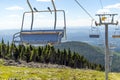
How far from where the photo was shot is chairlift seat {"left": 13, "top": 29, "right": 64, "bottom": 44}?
2147 centimetres

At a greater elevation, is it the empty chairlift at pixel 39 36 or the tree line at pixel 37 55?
the empty chairlift at pixel 39 36

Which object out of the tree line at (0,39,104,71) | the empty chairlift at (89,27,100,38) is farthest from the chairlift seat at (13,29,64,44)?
the tree line at (0,39,104,71)

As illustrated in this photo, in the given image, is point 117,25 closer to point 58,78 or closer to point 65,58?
point 58,78

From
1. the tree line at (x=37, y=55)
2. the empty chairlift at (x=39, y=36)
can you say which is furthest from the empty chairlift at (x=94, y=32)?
the tree line at (x=37, y=55)

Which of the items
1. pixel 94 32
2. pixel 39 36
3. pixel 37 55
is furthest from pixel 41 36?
pixel 37 55

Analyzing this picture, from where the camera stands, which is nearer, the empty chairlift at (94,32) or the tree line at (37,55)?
the empty chairlift at (94,32)

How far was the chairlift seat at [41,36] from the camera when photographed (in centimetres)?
2147

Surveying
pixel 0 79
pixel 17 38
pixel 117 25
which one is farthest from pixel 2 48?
pixel 17 38

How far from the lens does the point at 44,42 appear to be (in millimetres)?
21438

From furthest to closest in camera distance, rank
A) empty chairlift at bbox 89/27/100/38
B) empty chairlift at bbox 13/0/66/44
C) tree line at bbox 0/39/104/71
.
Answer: tree line at bbox 0/39/104/71
empty chairlift at bbox 89/27/100/38
empty chairlift at bbox 13/0/66/44

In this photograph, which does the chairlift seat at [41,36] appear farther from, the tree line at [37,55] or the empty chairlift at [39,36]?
the tree line at [37,55]

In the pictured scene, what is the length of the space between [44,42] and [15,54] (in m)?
116

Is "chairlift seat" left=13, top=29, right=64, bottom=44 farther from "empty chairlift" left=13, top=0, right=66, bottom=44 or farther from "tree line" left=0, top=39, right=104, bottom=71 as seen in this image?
"tree line" left=0, top=39, right=104, bottom=71

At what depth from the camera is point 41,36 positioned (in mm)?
22406
